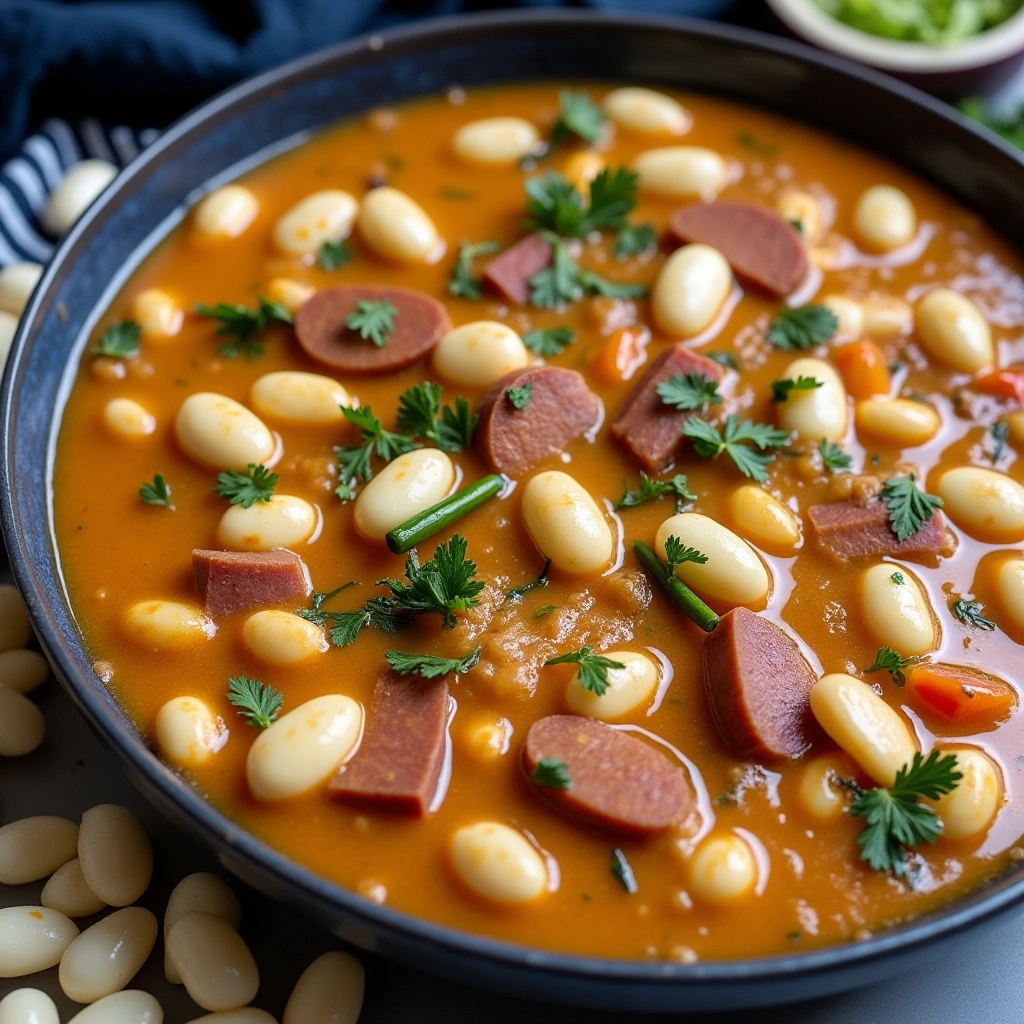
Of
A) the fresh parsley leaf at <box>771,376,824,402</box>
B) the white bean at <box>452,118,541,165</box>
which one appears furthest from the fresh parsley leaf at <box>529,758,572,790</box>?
the white bean at <box>452,118,541,165</box>

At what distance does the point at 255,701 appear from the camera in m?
2.45

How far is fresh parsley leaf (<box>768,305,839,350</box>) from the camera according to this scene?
3.06 m

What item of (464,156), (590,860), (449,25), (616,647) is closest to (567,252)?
(464,156)

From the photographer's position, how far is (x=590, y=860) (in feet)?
7.50

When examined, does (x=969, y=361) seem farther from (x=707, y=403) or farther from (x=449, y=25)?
(x=449, y=25)

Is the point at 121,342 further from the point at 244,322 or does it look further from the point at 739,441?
the point at 739,441

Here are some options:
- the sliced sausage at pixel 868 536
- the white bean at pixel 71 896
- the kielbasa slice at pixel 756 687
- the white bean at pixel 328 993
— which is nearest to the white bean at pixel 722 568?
the kielbasa slice at pixel 756 687

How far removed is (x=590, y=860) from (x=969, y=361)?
5.13ft

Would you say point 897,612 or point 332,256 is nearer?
point 897,612

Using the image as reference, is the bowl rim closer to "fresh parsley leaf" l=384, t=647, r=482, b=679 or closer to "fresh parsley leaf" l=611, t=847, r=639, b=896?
"fresh parsley leaf" l=384, t=647, r=482, b=679

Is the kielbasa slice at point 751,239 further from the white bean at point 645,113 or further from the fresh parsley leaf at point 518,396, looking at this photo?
the fresh parsley leaf at point 518,396

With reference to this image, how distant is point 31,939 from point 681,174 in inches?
96.2

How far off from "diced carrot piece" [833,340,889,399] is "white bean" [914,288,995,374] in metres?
0.15

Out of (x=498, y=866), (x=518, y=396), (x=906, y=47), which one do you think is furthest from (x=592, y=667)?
(x=906, y=47)
